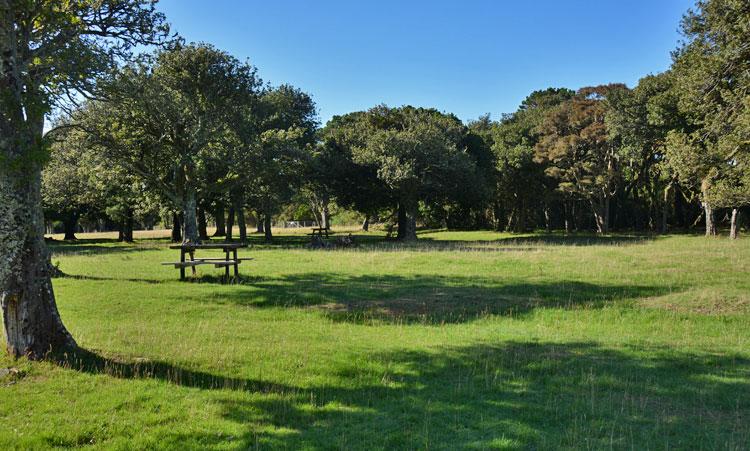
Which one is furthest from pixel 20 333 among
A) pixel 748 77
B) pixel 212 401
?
pixel 748 77

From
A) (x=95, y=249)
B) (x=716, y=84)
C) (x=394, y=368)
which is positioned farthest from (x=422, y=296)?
(x=95, y=249)

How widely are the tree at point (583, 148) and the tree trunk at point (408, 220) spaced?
1397cm

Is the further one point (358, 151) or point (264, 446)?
point (358, 151)

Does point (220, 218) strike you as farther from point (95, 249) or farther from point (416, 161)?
point (416, 161)

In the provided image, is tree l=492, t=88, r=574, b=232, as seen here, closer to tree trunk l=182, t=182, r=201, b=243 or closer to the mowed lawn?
tree trunk l=182, t=182, r=201, b=243

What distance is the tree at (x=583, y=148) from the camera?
44281 millimetres

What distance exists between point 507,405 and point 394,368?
201 centimetres

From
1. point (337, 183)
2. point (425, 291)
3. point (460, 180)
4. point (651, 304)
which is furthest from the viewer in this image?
point (337, 183)

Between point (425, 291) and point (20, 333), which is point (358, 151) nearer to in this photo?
point (425, 291)

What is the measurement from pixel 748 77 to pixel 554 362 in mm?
14939

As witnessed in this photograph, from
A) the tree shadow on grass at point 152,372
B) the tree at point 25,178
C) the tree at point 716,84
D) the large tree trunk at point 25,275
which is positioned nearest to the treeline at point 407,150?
the tree at point 716,84

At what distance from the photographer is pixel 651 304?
497 inches

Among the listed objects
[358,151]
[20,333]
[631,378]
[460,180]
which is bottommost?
[631,378]

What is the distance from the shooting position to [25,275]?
25.7ft
